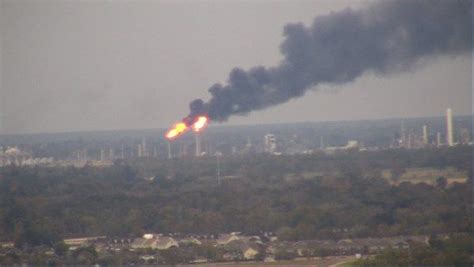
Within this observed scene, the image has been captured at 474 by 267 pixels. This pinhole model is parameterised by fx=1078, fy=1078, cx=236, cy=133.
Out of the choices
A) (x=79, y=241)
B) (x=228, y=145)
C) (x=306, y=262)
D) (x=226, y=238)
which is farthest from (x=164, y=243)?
(x=228, y=145)

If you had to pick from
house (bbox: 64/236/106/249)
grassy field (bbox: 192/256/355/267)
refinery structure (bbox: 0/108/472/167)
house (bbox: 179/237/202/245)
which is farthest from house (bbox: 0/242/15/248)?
refinery structure (bbox: 0/108/472/167)

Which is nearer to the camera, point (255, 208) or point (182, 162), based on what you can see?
point (255, 208)

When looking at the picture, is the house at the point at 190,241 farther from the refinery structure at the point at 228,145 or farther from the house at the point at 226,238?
the refinery structure at the point at 228,145

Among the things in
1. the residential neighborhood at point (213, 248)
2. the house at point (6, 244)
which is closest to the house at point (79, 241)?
the residential neighborhood at point (213, 248)

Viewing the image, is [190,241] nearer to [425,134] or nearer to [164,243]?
[164,243]

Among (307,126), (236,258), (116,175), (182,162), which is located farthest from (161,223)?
(307,126)

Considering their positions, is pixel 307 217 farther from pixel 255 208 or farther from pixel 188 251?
pixel 188 251

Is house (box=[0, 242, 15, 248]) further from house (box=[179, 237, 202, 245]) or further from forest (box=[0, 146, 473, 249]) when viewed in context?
house (box=[179, 237, 202, 245])

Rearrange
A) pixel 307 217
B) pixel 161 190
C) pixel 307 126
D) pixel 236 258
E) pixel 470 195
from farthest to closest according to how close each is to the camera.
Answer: pixel 307 126 → pixel 161 190 → pixel 470 195 → pixel 307 217 → pixel 236 258
